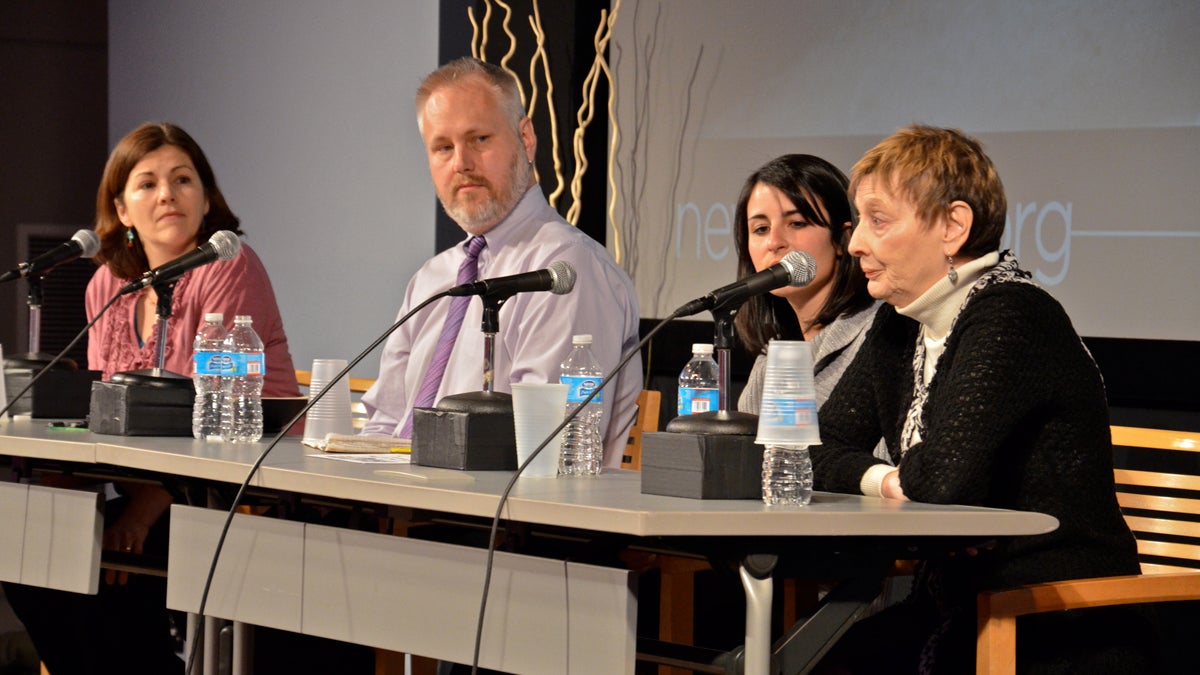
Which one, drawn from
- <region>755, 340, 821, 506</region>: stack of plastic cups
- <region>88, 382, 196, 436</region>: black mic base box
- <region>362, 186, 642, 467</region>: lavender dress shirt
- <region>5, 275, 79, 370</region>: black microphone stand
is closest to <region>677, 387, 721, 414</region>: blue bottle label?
<region>755, 340, 821, 506</region>: stack of plastic cups

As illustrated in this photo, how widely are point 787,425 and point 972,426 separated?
0.32 meters

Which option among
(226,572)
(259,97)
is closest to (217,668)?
(226,572)

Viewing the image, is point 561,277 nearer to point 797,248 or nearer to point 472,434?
point 472,434

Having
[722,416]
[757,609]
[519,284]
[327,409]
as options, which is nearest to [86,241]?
[327,409]

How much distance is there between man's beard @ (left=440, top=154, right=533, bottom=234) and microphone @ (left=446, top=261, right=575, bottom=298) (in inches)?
39.4

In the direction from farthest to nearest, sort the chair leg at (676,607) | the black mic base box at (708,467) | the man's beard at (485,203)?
the man's beard at (485,203) < the chair leg at (676,607) < the black mic base box at (708,467)

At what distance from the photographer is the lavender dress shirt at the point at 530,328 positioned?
285 cm

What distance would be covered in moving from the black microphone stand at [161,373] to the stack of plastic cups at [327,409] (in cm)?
24

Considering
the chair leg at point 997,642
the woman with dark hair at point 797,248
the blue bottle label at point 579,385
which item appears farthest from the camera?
the woman with dark hair at point 797,248

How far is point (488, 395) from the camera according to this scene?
87.5 inches

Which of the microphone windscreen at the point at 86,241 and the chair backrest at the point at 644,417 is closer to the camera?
the microphone windscreen at the point at 86,241

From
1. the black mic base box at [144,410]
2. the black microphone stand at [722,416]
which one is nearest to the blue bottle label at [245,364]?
the black mic base box at [144,410]

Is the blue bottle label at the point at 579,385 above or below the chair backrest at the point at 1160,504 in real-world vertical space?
above

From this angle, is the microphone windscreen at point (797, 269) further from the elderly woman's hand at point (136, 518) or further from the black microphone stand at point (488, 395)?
the elderly woman's hand at point (136, 518)
